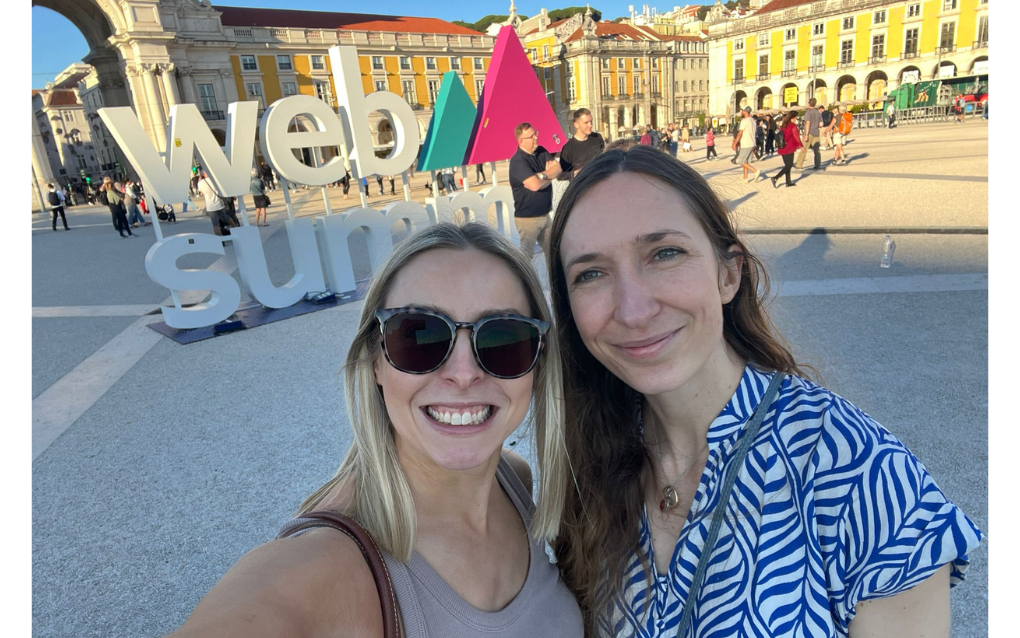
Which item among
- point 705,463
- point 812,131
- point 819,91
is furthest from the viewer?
point 819,91

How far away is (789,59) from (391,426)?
6843cm

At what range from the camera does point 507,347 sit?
54.7 inches

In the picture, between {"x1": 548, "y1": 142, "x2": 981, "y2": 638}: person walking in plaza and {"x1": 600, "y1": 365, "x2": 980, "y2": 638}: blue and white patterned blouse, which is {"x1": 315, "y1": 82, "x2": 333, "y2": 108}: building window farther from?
{"x1": 600, "y1": 365, "x2": 980, "y2": 638}: blue and white patterned blouse

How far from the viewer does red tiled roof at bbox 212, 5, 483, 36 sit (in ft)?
160

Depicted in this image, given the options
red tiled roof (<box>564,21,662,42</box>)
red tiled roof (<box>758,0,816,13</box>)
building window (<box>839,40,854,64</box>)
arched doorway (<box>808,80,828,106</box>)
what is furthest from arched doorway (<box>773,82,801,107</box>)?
red tiled roof (<box>564,21,662,42</box>)

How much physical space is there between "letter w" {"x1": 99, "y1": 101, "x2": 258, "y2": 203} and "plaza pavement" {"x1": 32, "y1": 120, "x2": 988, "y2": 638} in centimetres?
185

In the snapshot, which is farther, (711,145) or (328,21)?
(328,21)

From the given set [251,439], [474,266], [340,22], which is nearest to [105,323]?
[251,439]

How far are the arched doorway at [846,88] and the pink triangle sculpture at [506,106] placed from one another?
5967 centimetres

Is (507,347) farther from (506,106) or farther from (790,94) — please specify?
(790,94)

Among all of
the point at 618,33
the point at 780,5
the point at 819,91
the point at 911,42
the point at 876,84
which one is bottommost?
the point at 876,84

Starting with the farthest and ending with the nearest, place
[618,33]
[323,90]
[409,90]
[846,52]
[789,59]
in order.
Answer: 1. [618,33]
2. [789,59]
3. [409,90]
4. [846,52]
5. [323,90]

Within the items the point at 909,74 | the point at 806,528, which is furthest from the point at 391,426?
the point at 909,74

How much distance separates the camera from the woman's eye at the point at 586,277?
1.36 meters
